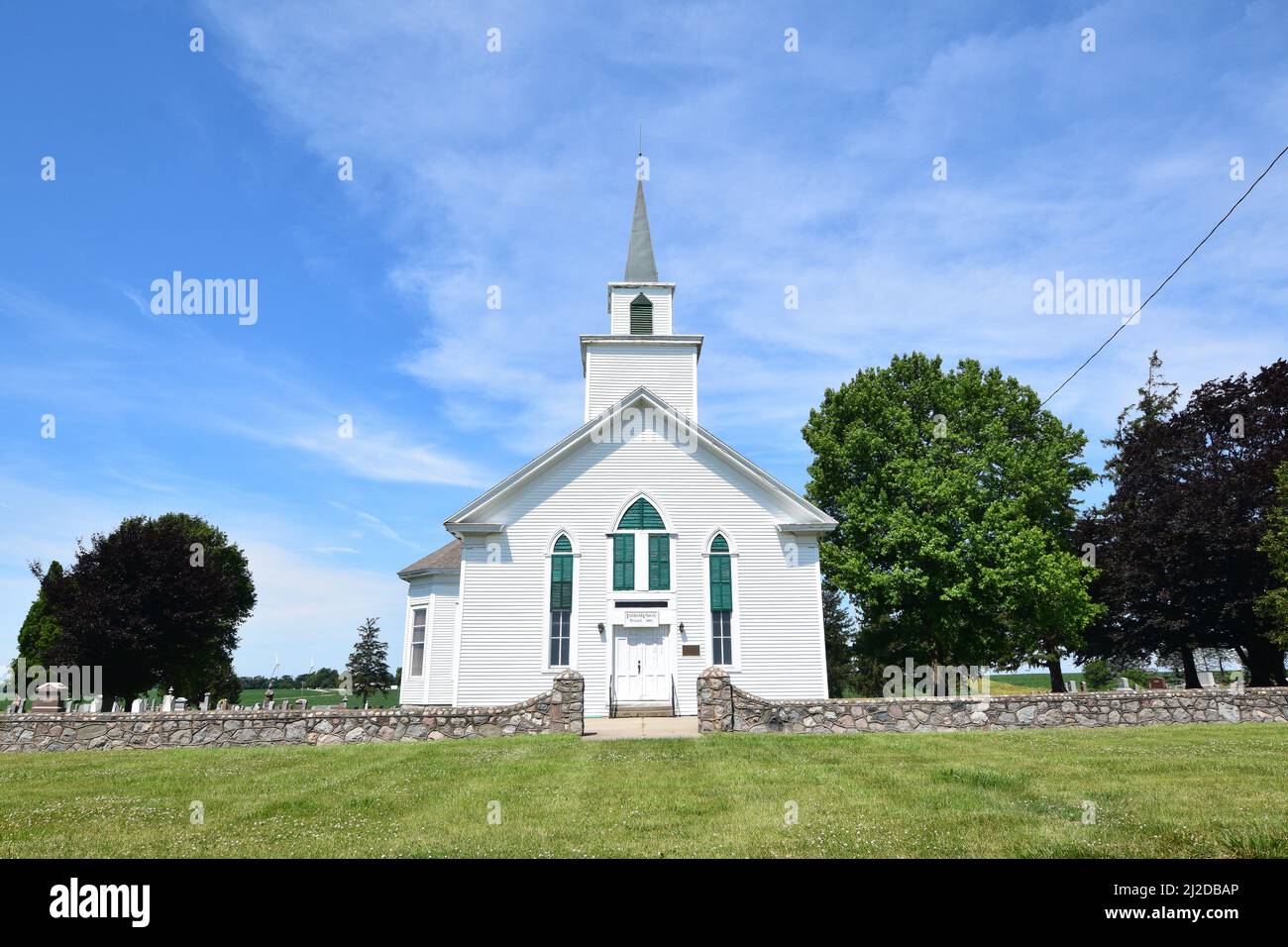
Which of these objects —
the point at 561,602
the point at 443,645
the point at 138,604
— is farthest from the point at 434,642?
the point at 138,604

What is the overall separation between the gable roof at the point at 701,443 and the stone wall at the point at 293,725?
21.9ft

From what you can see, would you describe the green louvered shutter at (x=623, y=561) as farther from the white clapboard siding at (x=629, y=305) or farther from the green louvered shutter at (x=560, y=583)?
the white clapboard siding at (x=629, y=305)

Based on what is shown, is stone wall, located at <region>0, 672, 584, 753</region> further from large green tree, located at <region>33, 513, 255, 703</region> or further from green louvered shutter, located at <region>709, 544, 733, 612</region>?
large green tree, located at <region>33, 513, 255, 703</region>

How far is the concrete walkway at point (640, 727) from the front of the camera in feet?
51.7

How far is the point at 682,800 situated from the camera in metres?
8.42

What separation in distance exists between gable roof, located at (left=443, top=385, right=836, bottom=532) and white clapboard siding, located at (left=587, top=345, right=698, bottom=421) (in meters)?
3.21

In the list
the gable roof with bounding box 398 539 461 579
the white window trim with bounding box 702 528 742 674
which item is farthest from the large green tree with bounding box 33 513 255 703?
the white window trim with bounding box 702 528 742 674

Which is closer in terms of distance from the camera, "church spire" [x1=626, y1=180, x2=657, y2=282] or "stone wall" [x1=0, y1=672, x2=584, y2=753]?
"stone wall" [x1=0, y1=672, x2=584, y2=753]

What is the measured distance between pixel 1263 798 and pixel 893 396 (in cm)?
2560

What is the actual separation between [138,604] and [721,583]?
29.5 m

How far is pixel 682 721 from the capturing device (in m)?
19.2

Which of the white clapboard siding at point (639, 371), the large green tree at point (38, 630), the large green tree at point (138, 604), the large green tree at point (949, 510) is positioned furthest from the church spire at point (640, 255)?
the large green tree at point (38, 630)

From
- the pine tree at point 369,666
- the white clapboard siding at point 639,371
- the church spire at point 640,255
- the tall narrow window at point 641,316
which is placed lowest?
the pine tree at point 369,666

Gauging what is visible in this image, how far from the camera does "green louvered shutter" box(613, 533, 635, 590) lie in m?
22.4
